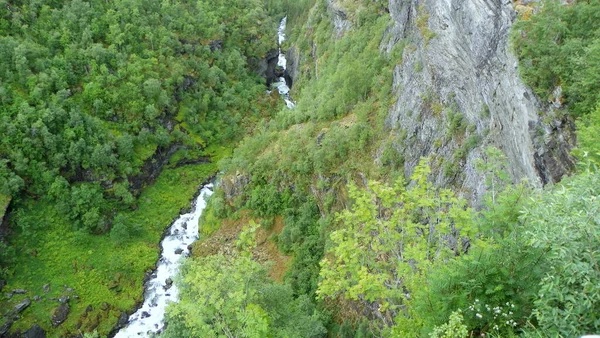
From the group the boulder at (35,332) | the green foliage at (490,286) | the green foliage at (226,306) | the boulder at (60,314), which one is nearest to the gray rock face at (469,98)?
the green foliage at (490,286)

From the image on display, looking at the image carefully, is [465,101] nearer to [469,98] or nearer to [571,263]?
[469,98]


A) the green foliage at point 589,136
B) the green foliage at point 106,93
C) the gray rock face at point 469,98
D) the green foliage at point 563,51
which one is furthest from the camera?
the green foliage at point 106,93

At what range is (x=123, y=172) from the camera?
56688 millimetres

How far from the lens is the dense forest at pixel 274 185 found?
396 inches

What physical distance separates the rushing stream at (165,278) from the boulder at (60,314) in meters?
5.28

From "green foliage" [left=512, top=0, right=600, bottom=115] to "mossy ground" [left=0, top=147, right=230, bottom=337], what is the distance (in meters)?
40.5

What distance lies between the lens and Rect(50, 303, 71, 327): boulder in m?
42.4

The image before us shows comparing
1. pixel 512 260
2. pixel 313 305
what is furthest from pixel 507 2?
pixel 313 305

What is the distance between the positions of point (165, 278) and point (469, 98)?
3499 cm

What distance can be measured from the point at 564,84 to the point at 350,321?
2265 cm

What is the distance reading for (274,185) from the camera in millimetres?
46875

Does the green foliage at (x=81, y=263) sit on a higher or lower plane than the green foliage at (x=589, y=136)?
lower

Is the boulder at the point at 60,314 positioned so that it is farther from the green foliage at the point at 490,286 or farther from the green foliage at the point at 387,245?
the green foliage at the point at 490,286

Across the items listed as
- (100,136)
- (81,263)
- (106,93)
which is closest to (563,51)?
(81,263)
